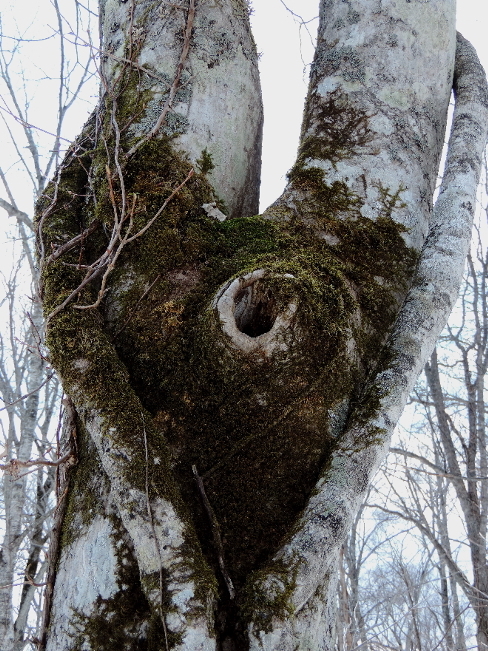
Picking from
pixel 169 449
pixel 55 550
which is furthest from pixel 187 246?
pixel 55 550

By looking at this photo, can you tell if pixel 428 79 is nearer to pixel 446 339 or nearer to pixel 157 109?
pixel 157 109

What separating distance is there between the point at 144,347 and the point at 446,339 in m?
7.20

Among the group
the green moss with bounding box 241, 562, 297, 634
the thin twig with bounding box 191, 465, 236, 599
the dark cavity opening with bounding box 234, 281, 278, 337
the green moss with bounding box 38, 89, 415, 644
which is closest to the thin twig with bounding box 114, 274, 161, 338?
the green moss with bounding box 38, 89, 415, 644

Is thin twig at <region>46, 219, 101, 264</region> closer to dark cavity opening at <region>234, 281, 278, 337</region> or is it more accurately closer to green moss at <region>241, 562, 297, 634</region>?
dark cavity opening at <region>234, 281, 278, 337</region>

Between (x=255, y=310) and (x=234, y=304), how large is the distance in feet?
0.28

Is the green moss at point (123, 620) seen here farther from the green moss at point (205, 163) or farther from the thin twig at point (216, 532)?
the green moss at point (205, 163)

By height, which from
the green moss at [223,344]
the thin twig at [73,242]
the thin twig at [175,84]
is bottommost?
the green moss at [223,344]

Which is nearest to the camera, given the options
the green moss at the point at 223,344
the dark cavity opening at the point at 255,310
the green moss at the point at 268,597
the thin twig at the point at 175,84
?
the green moss at the point at 268,597

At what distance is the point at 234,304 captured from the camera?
154 cm

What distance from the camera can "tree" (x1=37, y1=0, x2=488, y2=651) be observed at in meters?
1.28

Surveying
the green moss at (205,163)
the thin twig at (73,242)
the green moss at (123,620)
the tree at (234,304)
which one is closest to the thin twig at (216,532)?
the tree at (234,304)

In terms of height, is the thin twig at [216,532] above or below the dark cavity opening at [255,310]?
below

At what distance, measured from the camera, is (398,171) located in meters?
1.97

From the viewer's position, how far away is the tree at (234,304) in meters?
1.28
